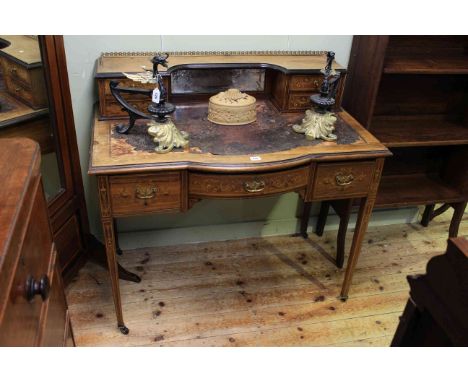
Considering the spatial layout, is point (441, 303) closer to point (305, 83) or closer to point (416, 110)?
point (305, 83)

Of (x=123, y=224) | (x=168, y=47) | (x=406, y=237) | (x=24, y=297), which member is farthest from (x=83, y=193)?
(x=406, y=237)

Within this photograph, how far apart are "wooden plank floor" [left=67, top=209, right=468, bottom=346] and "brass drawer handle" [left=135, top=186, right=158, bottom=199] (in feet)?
2.37

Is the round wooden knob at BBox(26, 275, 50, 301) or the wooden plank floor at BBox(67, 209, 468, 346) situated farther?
the wooden plank floor at BBox(67, 209, 468, 346)

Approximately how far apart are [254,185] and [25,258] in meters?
0.96

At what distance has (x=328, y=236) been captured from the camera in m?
2.70

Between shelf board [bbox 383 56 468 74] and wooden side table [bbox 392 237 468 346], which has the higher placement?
shelf board [bbox 383 56 468 74]

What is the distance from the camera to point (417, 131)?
7.52ft

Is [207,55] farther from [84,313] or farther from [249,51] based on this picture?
[84,313]

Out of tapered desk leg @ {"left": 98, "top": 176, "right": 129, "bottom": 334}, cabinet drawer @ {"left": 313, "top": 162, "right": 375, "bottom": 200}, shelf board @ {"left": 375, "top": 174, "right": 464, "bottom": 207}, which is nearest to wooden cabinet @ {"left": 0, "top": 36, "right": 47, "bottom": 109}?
tapered desk leg @ {"left": 98, "top": 176, "right": 129, "bottom": 334}

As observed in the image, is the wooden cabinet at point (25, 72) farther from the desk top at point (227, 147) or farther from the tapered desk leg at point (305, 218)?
the tapered desk leg at point (305, 218)

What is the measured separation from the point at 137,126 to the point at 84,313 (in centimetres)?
93

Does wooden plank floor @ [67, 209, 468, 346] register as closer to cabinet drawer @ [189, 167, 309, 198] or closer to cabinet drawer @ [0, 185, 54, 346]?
cabinet drawer @ [189, 167, 309, 198]

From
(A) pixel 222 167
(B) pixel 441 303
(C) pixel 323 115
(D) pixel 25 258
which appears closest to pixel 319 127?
(C) pixel 323 115

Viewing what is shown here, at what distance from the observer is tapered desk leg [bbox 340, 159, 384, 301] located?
6.02ft
